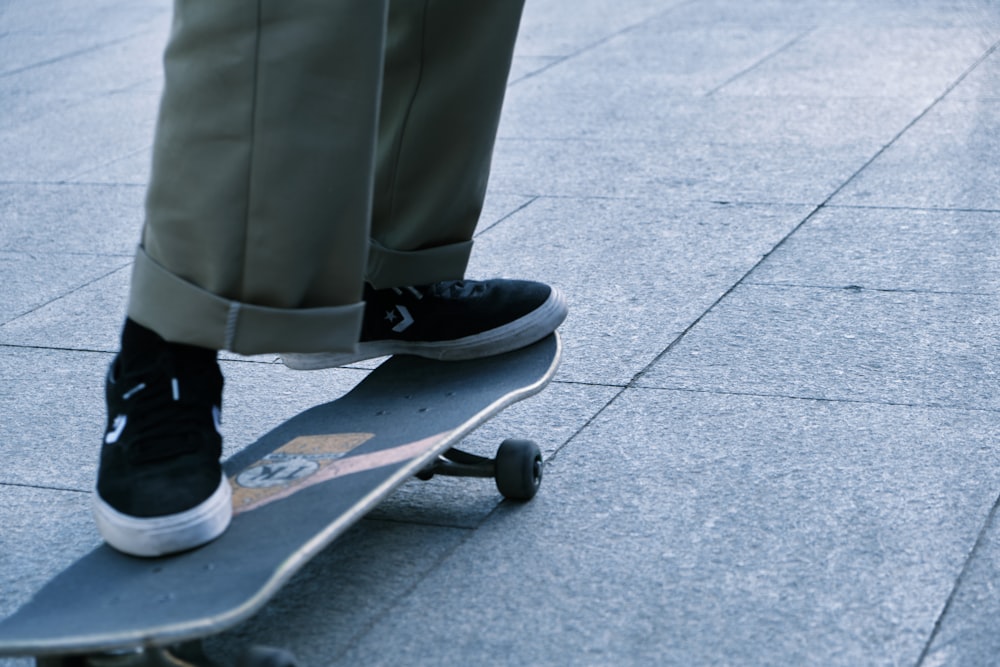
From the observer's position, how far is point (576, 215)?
4160mm

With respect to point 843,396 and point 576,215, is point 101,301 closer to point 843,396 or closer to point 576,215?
point 576,215

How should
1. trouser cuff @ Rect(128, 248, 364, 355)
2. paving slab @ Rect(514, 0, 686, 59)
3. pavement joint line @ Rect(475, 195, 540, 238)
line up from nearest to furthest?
trouser cuff @ Rect(128, 248, 364, 355) → pavement joint line @ Rect(475, 195, 540, 238) → paving slab @ Rect(514, 0, 686, 59)

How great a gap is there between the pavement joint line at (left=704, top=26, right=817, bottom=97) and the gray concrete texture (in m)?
0.05

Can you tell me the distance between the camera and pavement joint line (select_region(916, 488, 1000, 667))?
6.04 ft

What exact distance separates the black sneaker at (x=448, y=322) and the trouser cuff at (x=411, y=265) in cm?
2

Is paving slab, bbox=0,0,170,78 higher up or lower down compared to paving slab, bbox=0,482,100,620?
lower down

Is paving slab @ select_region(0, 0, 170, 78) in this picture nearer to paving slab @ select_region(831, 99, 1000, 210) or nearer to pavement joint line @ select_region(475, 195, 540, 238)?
pavement joint line @ select_region(475, 195, 540, 238)

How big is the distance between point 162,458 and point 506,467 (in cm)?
61

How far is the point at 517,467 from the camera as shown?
2.29 metres

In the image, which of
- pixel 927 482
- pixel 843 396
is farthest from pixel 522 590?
pixel 843 396

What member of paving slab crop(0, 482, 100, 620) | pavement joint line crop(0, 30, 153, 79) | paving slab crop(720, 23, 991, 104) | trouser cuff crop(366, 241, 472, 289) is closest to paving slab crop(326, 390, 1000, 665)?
trouser cuff crop(366, 241, 472, 289)

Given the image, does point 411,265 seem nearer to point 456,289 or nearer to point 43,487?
point 456,289

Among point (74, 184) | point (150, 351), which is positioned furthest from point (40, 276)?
point (150, 351)

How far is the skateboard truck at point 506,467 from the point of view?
229 cm
